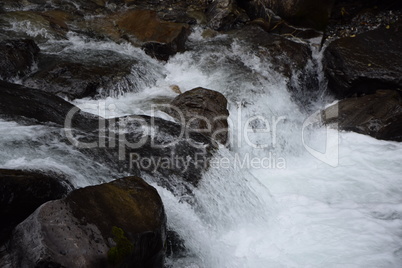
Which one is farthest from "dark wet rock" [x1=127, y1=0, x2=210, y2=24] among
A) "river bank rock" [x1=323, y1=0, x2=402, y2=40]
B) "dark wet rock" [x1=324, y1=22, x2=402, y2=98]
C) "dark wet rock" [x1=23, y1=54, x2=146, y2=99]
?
"dark wet rock" [x1=324, y1=22, x2=402, y2=98]

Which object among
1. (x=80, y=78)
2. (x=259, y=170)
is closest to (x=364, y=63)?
(x=259, y=170)

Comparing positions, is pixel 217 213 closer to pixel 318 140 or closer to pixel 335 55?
pixel 318 140

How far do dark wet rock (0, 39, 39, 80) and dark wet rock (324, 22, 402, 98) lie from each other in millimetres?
5643

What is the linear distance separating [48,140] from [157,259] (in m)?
1.84

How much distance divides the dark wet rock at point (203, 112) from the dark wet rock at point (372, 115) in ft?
7.56

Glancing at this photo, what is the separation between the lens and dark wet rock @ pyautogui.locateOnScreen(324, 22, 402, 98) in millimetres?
7117

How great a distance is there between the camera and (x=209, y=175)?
4.59 meters

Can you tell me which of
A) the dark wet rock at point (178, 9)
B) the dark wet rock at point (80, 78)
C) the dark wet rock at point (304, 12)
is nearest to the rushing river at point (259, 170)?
the dark wet rock at point (80, 78)

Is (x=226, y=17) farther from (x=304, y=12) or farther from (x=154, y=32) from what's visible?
(x=154, y=32)

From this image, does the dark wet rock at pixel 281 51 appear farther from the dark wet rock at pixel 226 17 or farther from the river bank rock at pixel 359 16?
the river bank rock at pixel 359 16

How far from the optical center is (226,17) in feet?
30.5

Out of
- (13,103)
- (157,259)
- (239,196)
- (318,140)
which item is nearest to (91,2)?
(13,103)

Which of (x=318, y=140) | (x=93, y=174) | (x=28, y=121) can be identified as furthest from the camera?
(x=318, y=140)

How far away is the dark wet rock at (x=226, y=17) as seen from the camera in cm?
926
